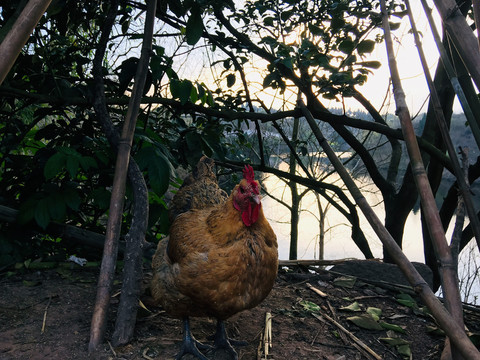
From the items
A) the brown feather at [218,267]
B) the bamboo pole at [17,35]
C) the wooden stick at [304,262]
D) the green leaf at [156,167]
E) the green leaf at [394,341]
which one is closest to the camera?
the bamboo pole at [17,35]

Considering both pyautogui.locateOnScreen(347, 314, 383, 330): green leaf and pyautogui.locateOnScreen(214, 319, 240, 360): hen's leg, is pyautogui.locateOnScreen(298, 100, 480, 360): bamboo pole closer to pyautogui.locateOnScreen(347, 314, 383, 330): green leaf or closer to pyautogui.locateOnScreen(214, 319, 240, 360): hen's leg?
pyautogui.locateOnScreen(214, 319, 240, 360): hen's leg

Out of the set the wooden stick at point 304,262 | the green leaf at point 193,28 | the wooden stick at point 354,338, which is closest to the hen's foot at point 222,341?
the wooden stick at point 354,338

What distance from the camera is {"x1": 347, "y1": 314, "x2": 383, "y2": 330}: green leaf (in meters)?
2.70

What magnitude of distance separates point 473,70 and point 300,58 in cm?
145

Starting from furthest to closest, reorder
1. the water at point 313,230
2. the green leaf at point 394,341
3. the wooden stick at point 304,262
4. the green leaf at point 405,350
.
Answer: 1. the water at point 313,230
2. the wooden stick at point 304,262
3. the green leaf at point 394,341
4. the green leaf at point 405,350

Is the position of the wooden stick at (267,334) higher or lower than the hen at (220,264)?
lower

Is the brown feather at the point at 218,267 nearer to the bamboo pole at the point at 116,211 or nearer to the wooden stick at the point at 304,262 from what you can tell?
the bamboo pole at the point at 116,211

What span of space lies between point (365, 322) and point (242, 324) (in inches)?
33.7

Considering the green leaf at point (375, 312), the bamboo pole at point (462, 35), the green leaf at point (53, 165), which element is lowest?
the green leaf at point (375, 312)

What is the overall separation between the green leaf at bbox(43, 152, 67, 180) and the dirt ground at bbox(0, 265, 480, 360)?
875mm

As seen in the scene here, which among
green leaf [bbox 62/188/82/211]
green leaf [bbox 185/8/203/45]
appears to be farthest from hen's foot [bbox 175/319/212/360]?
green leaf [bbox 185/8/203/45]

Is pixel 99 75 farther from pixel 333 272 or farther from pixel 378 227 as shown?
pixel 333 272

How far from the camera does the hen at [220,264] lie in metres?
2.01

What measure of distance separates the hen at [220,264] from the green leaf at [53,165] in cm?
74
